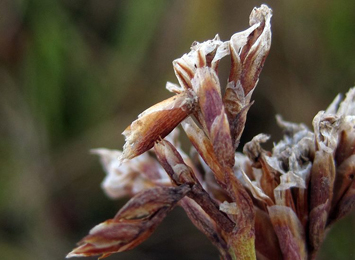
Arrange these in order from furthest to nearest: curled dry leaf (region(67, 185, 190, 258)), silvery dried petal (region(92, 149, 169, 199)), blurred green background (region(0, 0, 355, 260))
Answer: blurred green background (region(0, 0, 355, 260)), silvery dried petal (region(92, 149, 169, 199)), curled dry leaf (region(67, 185, 190, 258))

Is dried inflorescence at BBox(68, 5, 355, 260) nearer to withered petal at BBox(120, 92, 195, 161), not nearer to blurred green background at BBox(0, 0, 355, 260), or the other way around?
withered petal at BBox(120, 92, 195, 161)

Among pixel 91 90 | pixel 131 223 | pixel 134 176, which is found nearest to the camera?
pixel 131 223

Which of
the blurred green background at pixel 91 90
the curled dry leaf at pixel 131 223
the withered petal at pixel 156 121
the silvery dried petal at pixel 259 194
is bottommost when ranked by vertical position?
the silvery dried petal at pixel 259 194

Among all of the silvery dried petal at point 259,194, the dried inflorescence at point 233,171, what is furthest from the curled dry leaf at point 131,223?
the silvery dried petal at point 259,194

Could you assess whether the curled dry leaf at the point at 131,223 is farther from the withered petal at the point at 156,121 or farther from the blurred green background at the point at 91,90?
the blurred green background at the point at 91,90

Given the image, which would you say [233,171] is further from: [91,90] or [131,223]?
[91,90]

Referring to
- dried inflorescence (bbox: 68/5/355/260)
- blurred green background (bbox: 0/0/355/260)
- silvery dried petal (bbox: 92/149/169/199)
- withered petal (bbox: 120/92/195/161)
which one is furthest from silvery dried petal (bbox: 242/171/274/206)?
blurred green background (bbox: 0/0/355/260)

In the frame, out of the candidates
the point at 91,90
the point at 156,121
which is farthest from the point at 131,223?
the point at 91,90
